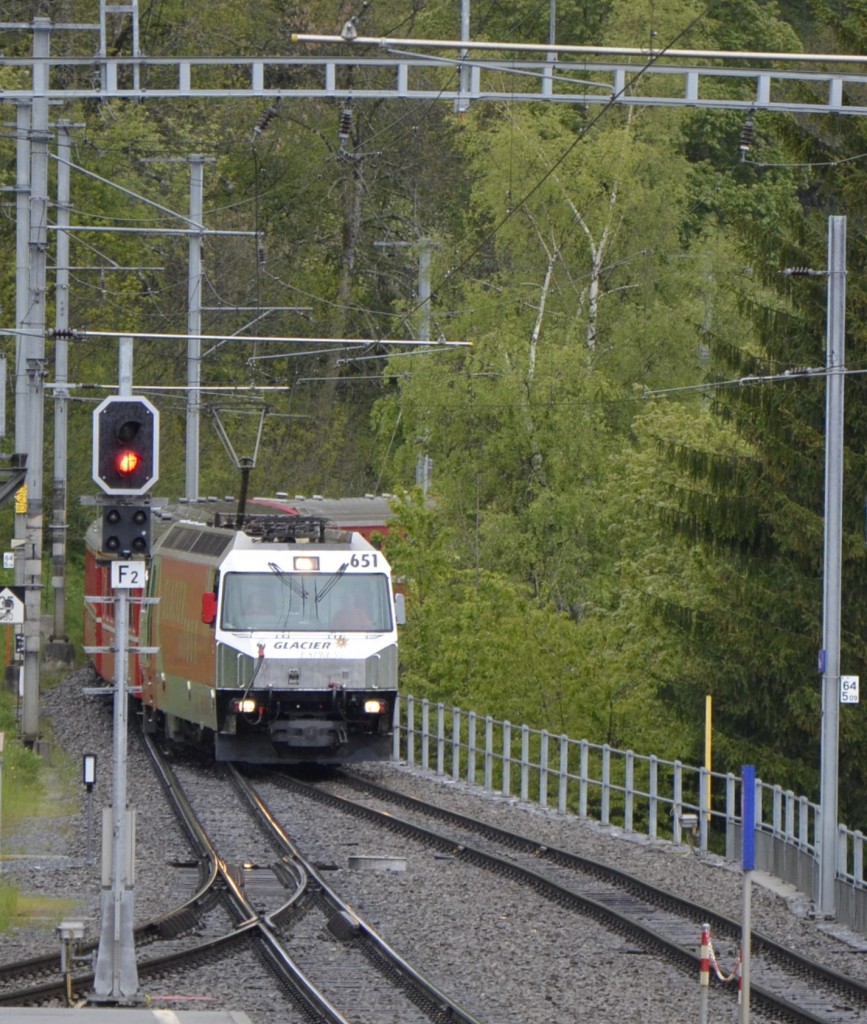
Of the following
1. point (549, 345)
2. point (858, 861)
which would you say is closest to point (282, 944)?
point (858, 861)

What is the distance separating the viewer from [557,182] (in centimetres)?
4722

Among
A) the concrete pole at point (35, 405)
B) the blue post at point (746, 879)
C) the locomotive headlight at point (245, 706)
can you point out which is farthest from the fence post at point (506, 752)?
the blue post at point (746, 879)

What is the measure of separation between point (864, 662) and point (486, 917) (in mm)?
13277

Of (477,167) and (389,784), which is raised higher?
(477,167)

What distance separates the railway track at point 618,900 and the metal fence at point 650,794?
125 centimetres

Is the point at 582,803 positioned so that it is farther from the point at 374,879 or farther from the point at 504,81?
the point at 504,81

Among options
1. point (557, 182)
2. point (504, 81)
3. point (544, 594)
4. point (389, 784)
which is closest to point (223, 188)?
point (504, 81)

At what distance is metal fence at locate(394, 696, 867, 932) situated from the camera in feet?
65.1

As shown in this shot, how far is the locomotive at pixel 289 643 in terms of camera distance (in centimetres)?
2584

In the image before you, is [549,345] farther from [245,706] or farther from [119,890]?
[119,890]

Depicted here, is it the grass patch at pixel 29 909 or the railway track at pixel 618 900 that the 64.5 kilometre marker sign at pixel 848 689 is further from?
the grass patch at pixel 29 909

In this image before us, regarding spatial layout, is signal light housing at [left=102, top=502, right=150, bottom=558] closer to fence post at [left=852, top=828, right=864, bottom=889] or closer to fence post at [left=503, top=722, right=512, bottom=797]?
fence post at [left=852, top=828, right=864, bottom=889]

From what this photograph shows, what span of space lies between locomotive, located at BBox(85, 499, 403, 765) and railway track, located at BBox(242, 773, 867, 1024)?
753 mm

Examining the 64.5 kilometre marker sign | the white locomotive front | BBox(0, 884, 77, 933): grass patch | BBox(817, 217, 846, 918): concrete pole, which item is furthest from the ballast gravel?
the 64.5 kilometre marker sign
